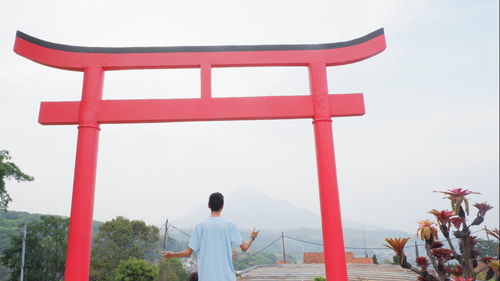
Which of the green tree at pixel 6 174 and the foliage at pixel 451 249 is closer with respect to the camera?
the foliage at pixel 451 249

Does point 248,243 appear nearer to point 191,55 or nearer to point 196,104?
point 196,104

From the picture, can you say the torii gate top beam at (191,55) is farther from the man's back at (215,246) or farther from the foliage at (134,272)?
the foliage at (134,272)

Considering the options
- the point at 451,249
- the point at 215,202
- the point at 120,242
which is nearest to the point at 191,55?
the point at 215,202

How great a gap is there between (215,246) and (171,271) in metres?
6.35

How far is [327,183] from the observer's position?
3.09 m

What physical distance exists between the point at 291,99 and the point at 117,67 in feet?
6.91

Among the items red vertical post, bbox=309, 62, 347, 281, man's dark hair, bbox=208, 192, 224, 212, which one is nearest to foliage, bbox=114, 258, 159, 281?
red vertical post, bbox=309, 62, 347, 281

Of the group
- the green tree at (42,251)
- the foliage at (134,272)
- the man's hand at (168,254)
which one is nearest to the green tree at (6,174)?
the green tree at (42,251)

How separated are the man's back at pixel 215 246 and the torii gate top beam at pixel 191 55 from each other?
6.91 ft

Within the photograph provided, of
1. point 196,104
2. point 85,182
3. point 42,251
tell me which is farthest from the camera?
point 42,251

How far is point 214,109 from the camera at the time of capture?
10.6 feet

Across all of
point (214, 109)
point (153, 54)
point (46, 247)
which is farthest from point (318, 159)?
point (46, 247)

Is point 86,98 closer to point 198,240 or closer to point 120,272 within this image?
point 198,240

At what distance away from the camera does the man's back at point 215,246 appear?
1.87 metres
